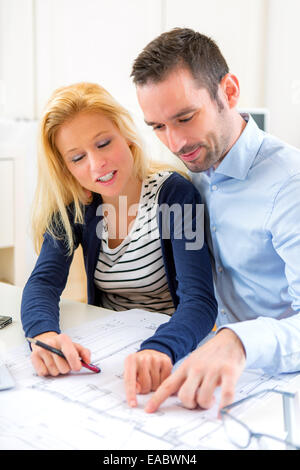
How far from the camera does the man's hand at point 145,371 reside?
781 mm

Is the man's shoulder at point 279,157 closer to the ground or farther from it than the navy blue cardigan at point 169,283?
farther from it

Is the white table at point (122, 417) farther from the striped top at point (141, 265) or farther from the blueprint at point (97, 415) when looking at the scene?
the striped top at point (141, 265)

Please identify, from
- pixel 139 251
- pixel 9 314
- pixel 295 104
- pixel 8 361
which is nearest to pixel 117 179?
pixel 139 251

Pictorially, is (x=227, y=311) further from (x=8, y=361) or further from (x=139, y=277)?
(x=8, y=361)

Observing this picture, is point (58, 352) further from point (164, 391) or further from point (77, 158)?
point (77, 158)

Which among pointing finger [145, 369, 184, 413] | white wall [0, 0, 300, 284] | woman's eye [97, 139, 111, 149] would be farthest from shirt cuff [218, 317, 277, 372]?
white wall [0, 0, 300, 284]

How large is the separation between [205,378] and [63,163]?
29.5 inches

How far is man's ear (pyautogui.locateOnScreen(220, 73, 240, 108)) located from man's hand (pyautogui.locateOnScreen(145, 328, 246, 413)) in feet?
1.99

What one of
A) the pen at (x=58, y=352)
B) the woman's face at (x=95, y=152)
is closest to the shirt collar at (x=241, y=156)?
the woman's face at (x=95, y=152)

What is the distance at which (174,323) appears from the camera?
38.6 inches

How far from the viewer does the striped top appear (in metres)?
1.28

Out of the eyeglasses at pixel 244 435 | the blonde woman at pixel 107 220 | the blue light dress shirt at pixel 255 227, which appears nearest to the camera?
the eyeglasses at pixel 244 435

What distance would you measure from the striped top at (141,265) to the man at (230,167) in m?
0.14
